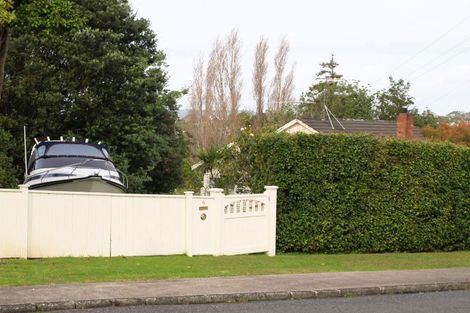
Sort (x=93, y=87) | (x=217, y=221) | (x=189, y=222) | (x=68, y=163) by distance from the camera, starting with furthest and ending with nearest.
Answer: (x=93, y=87) → (x=68, y=163) → (x=217, y=221) → (x=189, y=222)

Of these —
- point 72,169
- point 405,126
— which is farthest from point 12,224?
point 405,126

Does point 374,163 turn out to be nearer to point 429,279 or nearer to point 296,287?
point 429,279

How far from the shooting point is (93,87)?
85.8 feet

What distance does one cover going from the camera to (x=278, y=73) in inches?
Answer: 2159

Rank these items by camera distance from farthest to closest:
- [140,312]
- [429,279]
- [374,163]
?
1. [374,163]
2. [429,279]
3. [140,312]

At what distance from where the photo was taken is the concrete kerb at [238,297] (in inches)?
330

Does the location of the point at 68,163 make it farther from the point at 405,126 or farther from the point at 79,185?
the point at 405,126

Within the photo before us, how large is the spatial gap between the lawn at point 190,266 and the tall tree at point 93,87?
12.2 m

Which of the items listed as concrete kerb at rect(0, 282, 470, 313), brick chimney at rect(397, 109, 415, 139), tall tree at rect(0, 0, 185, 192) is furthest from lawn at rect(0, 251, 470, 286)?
brick chimney at rect(397, 109, 415, 139)

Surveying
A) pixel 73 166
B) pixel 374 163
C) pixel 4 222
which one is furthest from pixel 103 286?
pixel 374 163

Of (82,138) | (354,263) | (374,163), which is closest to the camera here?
(354,263)

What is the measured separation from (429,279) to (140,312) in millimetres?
5853

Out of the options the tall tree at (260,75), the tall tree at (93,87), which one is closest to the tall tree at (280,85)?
the tall tree at (260,75)

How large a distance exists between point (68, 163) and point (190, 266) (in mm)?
6763
